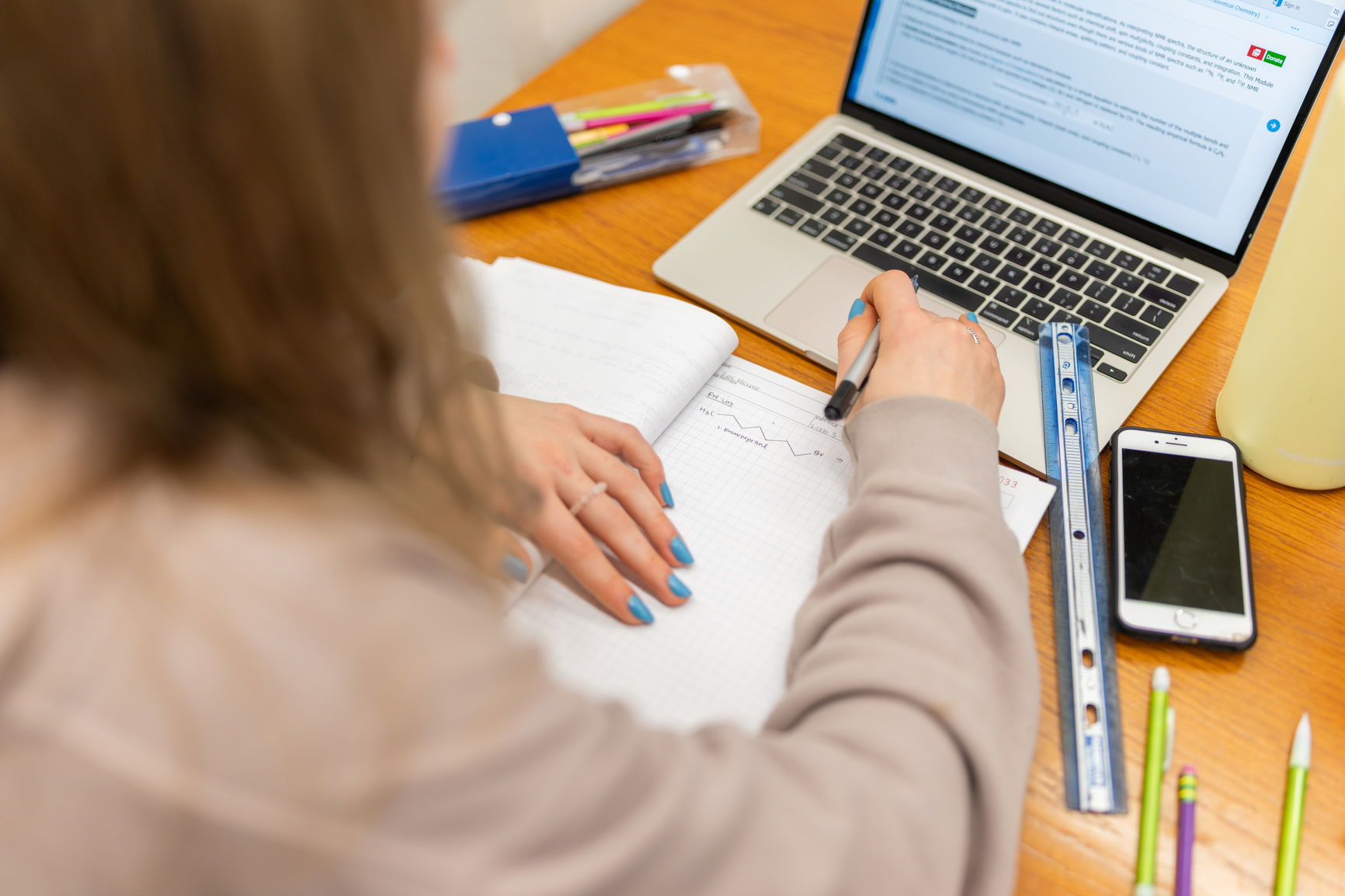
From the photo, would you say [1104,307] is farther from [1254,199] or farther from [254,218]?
[254,218]

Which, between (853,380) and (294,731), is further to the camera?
(853,380)

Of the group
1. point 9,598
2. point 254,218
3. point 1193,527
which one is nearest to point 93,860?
point 9,598

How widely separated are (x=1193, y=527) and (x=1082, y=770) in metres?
0.17

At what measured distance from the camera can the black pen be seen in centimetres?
60

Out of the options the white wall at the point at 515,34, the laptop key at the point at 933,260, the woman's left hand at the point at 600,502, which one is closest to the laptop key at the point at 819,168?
the laptop key at the point at 933,260

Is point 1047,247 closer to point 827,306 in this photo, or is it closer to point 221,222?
point 827,306

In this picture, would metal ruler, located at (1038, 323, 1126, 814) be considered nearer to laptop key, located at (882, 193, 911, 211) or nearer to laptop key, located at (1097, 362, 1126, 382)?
laptop key, located at (1097, 362, 1126, 382)

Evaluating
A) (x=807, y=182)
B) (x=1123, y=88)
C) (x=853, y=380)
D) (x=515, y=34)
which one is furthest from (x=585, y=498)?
(x=515, y=34)

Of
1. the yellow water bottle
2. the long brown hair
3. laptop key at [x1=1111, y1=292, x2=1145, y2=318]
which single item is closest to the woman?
the long brown hair

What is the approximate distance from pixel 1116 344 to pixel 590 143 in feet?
1.52

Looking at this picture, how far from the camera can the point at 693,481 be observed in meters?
0.62

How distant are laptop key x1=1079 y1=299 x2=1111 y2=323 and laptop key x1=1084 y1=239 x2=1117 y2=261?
5 cm

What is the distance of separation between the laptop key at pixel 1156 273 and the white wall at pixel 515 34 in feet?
2.30

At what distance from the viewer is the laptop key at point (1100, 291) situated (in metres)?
0.71
